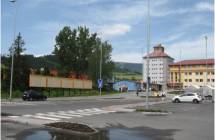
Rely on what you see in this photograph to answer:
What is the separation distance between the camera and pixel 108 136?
15547 mm

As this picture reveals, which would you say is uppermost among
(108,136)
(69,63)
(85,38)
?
(85,38)

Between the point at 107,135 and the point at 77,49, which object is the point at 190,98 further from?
the point at 77,49

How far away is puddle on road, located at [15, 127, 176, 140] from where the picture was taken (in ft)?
47.8

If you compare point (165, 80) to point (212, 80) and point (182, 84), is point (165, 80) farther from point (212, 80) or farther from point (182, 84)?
point (212, 80)

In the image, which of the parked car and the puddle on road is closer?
the puddle on road

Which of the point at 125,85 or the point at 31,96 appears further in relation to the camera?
the point at 125,85

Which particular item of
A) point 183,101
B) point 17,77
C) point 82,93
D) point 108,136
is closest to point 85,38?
point 82,93

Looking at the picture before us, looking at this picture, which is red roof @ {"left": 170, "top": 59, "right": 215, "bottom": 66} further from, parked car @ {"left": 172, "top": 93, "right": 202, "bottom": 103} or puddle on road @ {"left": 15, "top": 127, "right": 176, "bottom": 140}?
puddle on road @ {"left": 15, "top": 127, "right": 176, "bottom": 140}

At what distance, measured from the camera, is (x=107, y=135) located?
1588 centimetres

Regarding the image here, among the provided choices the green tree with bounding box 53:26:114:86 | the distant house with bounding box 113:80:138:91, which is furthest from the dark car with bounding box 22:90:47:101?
the distant house with bounding box 113:80:138:91

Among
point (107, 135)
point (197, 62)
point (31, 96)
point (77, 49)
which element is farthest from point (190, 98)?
point (197, 62)

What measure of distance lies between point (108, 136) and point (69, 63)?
337ft

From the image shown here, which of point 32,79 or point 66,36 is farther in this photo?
point 66,36

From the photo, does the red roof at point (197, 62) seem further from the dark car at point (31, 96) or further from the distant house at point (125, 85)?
the dark car at point (31, 96)
